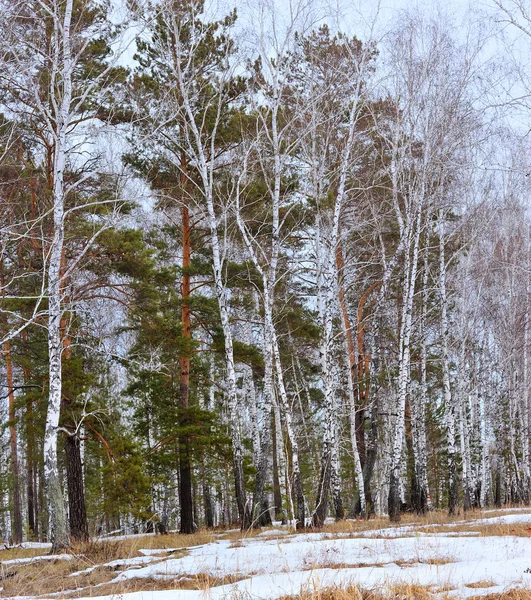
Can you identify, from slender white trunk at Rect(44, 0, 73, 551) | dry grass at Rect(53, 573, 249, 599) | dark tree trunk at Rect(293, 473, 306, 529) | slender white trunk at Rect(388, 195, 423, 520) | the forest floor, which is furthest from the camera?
slender white trunk at Rect(388, 195, 423, 520)

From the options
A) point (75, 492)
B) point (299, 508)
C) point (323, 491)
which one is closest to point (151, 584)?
point (323, 491)

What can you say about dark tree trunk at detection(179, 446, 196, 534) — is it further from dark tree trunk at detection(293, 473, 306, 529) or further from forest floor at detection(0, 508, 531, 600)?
forest floor at detection(0, 508, 531, 600)

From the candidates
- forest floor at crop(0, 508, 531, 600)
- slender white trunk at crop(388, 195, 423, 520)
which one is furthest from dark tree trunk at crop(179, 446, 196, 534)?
forest floor at crop(0, 508, 531, 600)

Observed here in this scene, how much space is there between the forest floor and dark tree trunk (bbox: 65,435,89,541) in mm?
3356

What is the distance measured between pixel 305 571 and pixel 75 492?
8.19 m

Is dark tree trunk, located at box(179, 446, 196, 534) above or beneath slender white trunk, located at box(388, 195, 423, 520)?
beneath

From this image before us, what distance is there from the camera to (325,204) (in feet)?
45.2

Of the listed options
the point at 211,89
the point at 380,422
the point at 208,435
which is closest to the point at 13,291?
the point at 208,435

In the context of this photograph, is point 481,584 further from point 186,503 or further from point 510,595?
point 186,503

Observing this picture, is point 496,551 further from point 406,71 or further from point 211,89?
point 211,89

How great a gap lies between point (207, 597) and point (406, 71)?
1101 centimetres

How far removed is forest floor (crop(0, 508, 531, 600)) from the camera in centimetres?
414

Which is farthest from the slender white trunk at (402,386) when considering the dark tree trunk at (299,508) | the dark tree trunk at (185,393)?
the dark tree trunk at (185,393)

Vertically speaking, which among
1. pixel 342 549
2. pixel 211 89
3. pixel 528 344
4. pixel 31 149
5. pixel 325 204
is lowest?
pixel 342 549
